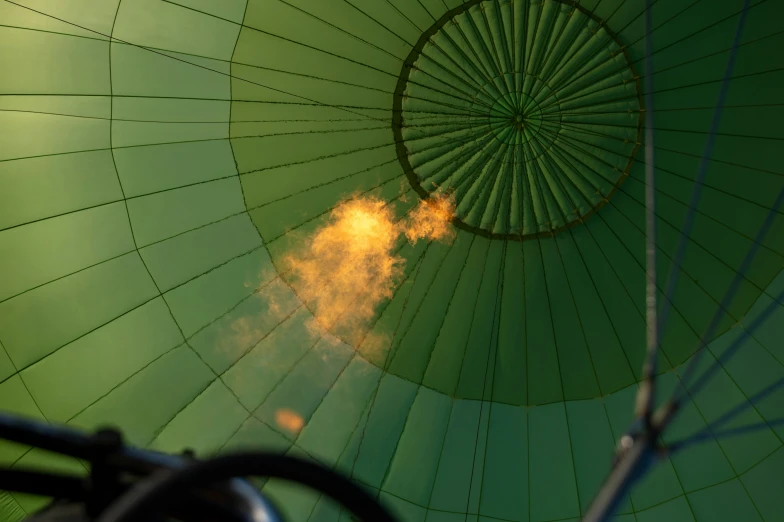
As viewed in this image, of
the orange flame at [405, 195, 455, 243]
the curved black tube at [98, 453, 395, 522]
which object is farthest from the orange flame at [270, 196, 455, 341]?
the curved black tube at [98, 453, 395, 522]

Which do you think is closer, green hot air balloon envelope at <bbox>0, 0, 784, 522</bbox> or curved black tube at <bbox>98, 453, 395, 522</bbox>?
curved black tube at <bbox>98, 453, 395, 522</bbox>

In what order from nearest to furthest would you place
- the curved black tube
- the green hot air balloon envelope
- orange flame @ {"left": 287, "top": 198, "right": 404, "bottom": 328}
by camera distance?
the curved black tube < the green hot air balloon envelope < orange flame @ {"left": 287, "top": 198, "right": 404, "bottom": 328}

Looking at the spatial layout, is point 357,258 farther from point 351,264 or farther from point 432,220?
point 432,220

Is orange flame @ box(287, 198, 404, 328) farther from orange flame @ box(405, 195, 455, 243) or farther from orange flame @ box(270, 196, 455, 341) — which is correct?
orange flame @ box(405, 195, 455, 243)

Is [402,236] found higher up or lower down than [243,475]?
lower down

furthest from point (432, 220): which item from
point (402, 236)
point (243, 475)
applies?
point (243, 475)

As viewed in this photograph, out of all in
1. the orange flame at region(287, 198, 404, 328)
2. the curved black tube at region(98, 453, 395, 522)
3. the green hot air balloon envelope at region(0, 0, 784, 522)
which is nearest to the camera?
the curved black tube at region(98, 453, 395, 522)

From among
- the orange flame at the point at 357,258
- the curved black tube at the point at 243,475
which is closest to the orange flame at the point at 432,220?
the orange flame at the point at 357,258

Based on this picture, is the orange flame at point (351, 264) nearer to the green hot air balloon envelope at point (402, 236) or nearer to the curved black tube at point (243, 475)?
the green hot air balloon envelope at point (402, 236)
